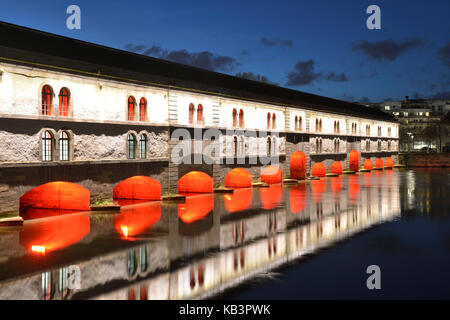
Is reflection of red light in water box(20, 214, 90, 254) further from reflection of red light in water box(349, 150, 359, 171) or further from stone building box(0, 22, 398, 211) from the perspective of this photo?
reflection of red light in water box(349, 150, 359, 171)

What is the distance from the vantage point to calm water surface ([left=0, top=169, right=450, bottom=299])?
12.7 meters

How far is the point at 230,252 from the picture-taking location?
1725 centimetres

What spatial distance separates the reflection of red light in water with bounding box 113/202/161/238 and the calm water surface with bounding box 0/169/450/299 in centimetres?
6

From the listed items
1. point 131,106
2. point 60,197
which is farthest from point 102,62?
point 60,197

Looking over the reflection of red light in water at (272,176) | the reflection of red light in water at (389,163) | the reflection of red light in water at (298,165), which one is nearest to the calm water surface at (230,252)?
the reflection of red light in water at (272,176)

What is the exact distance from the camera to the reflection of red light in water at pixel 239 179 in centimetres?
4234

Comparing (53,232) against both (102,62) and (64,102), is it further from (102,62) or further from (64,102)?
(102,62)

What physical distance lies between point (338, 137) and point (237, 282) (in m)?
49.1

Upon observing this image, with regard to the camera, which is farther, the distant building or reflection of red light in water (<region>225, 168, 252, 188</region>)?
the distant building

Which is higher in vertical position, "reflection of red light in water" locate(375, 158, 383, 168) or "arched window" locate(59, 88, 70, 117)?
"arched window" locate(59, 88, 70, 117)

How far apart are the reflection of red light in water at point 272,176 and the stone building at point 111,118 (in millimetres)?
875

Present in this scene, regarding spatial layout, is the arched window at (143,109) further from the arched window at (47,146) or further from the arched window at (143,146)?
the arched window at (47,146)

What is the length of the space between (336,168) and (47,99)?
1720 inches

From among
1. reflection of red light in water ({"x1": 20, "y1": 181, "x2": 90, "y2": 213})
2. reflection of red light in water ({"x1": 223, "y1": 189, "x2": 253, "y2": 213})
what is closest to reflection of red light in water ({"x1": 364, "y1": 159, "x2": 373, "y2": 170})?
reflection of red light in water ({"x1": 223, "y1": 189, "x2": 253, "y2": 213})
